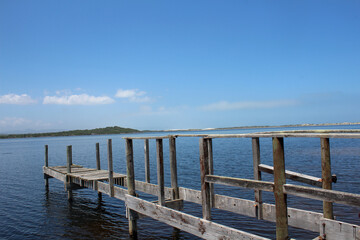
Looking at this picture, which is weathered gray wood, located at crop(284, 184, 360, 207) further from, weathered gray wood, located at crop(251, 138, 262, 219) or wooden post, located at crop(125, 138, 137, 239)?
wooden post, located at crop(125, 138, 137, 239)

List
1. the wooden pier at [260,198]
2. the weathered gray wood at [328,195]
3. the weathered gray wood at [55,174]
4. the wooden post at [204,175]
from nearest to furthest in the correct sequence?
the weathered gray wood at [328,195], the wooden pier at [260,198], the wooden post at [204,175], the weathered gray wood at [55,174]

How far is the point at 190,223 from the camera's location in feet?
21.0

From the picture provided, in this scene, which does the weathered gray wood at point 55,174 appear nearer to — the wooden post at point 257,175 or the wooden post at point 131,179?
the wooden post at point 131,179

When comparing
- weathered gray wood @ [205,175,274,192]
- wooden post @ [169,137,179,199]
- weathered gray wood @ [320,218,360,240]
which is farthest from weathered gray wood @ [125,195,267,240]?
weathered gray wood @ [320,218,360,240]

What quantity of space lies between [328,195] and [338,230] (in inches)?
49.2

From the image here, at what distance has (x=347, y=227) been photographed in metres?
4.62

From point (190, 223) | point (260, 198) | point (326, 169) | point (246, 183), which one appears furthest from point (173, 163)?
point (326, 169)

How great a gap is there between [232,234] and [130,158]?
15.2 feet

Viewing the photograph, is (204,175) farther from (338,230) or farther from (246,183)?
(338,230)

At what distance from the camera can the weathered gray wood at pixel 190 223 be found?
17.6 ft

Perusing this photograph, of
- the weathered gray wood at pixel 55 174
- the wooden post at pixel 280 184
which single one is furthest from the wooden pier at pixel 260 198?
the weathered gray wood at pixel 55 174

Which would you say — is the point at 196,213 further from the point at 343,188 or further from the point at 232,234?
the point at 343,188

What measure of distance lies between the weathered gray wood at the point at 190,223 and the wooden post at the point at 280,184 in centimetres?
43

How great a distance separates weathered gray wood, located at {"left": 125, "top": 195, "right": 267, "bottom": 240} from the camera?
5.37m
